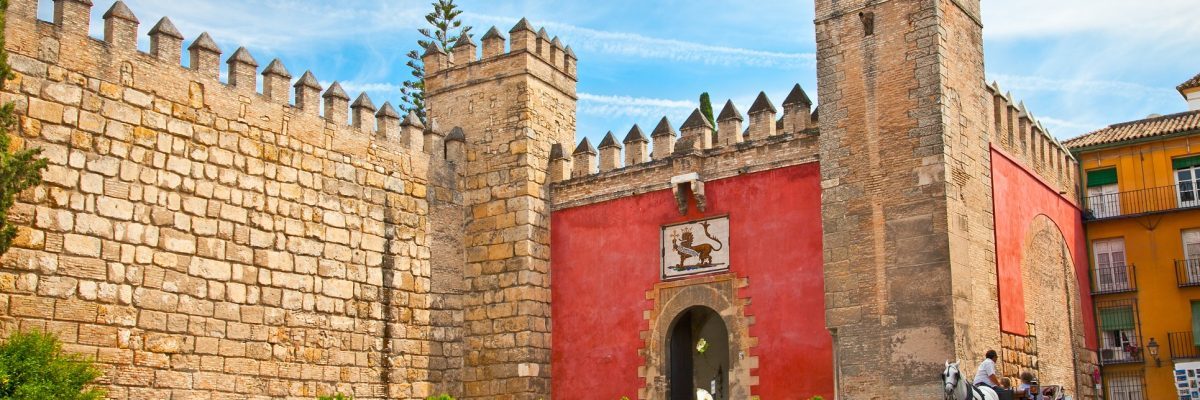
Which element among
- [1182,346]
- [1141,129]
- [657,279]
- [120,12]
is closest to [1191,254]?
[1182,346]

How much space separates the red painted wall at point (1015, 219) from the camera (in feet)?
42.0

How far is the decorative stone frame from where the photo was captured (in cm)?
1316

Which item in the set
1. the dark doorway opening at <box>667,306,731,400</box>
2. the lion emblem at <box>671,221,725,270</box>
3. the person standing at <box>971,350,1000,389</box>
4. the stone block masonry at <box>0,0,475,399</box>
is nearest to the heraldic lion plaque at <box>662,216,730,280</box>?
the lion emblem at <box>671,221,725,270</box>

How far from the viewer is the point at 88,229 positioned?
10.9 m

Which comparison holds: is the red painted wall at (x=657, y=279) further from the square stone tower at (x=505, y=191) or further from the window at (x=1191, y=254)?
the window at (x=1191, y=254)

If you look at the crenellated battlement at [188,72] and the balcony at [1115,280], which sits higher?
the crenellated battlement at [188,72]

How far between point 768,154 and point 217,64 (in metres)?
6.12

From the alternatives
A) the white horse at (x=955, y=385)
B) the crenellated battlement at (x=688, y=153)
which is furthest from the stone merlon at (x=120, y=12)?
the white horse at (x=955, y=385)

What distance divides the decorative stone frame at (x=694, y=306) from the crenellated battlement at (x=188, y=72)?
3706mm

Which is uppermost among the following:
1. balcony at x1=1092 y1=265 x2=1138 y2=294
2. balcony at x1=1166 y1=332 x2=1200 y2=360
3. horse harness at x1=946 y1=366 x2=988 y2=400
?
balcony at x1=1092 y1=265 x2=1138 y2=294

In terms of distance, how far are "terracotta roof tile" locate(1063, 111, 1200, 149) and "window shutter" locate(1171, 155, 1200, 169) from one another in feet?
1.34

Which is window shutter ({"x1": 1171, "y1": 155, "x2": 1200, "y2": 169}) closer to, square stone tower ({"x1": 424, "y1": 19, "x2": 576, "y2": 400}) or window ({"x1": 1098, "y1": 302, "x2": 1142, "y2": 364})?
window ({"x1": 1098, "y1": 302, "x2": 1142, "y2": 364})

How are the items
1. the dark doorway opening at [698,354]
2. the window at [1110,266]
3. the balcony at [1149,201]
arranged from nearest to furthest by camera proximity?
the dark doorway opening at [698,354] < the window at [1110,266] < the balcony at [1149,201]

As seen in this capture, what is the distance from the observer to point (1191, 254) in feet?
51.4
